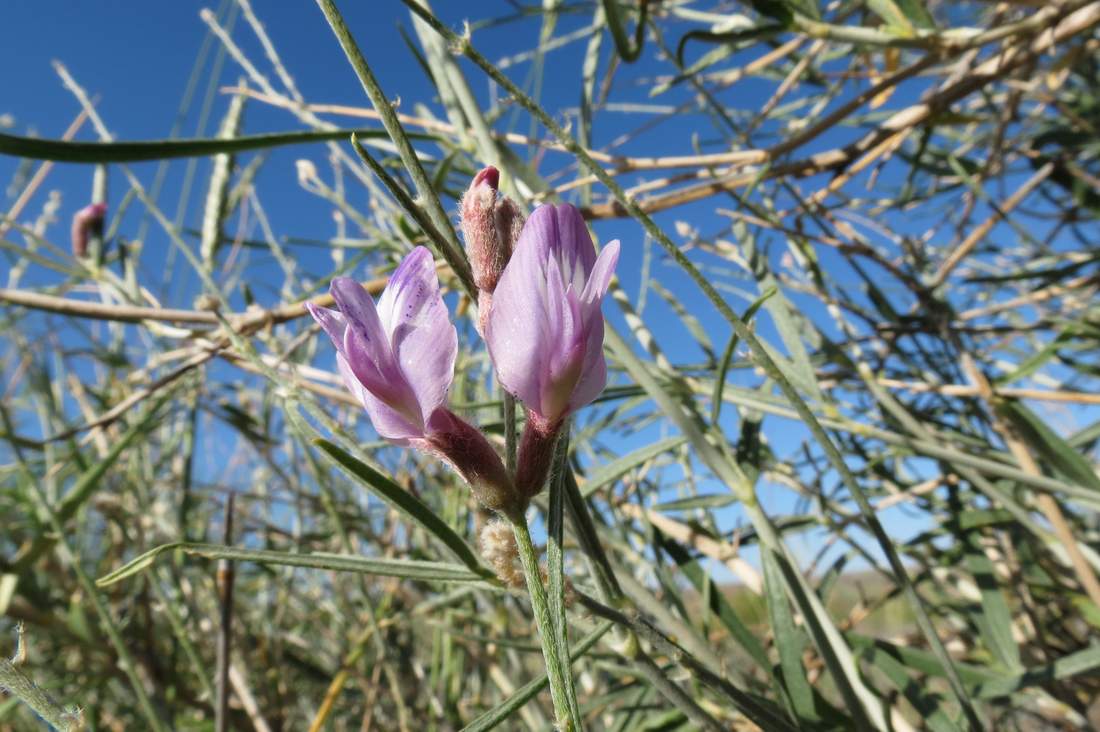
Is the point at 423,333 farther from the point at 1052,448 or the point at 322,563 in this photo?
the point at 1052,448

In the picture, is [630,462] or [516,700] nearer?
[516,700]

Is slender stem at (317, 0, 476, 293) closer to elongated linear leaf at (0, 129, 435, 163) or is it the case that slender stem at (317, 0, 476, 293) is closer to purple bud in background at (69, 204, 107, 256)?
elongated linear leaf at (0, 129, 435, 163)

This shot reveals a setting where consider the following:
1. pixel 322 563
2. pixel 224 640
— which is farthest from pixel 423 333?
pixel 224 640

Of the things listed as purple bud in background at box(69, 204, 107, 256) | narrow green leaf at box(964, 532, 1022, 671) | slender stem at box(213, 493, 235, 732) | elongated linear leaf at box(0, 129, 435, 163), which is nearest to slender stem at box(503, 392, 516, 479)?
elongated linear leaf at box(0, 129, 435, 163)

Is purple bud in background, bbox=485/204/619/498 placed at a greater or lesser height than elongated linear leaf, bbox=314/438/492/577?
greater

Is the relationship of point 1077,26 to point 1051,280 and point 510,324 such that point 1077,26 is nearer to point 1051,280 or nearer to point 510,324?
point 1051,280

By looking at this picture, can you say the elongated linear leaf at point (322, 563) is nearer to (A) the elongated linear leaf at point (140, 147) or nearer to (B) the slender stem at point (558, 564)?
(B) the slender stem at point (558, 564)

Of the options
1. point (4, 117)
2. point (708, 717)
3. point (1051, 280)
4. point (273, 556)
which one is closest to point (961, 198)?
point (1051, 280)

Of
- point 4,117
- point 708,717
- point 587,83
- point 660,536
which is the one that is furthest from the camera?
point 4,117

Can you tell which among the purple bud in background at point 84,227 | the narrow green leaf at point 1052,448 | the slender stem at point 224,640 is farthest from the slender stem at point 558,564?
the purple bud in background at point 84,227
